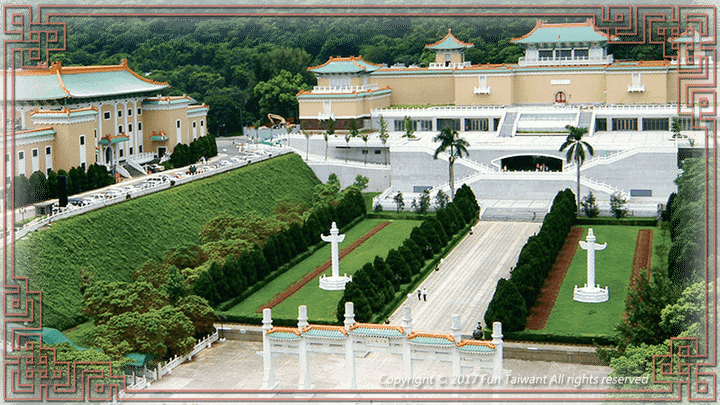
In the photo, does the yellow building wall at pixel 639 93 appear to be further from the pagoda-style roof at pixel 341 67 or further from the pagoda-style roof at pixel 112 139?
the pagoda-style roof at pixel 112 139

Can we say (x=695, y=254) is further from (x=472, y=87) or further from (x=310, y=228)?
A: (x=472, y=87)

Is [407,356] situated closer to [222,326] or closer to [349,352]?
[349,352]

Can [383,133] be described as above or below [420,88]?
below

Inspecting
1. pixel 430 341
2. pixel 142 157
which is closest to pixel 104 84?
pixel 142 157

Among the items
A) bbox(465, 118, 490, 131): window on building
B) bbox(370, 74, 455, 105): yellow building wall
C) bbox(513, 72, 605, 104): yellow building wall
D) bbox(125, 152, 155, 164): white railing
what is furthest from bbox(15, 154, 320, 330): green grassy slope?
bbox(513, 72, 605, 104): yellow building wall

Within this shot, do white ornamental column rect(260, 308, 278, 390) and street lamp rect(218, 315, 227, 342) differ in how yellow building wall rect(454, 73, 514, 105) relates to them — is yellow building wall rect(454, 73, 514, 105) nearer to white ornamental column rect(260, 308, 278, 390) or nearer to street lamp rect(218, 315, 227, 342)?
street lamp rect(218, 315, 227, 342)

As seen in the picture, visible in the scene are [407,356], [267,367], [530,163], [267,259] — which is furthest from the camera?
[530,163]
